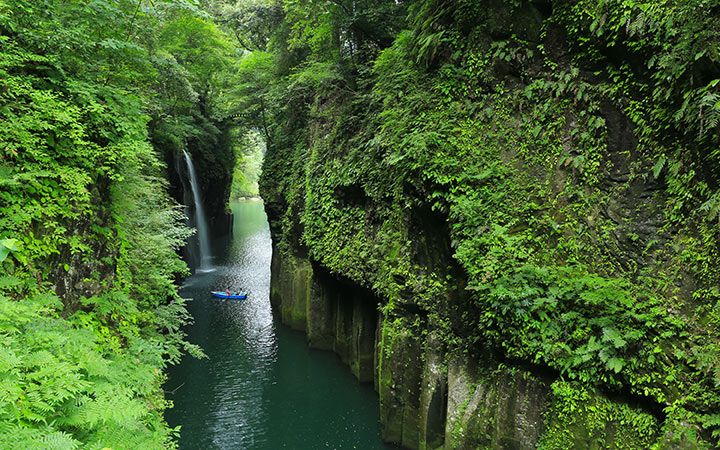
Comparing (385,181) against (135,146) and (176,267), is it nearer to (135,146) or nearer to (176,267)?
(135,146)

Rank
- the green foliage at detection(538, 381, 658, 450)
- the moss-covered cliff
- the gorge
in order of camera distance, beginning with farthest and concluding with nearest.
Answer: the green foliage at detection(538, 381, 658, 450) → the moss-covered cliff → the gorge

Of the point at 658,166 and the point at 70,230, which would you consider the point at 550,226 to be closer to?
the point at 658,166

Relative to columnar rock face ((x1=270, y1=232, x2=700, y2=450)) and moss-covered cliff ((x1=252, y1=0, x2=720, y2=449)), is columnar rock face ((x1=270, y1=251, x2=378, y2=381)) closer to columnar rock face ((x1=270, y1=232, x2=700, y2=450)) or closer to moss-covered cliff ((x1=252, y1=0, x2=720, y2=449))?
columnar rock face ((x1=270, y1=232, x2=700, y2=450))

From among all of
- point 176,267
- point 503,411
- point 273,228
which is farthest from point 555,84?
point 273,228

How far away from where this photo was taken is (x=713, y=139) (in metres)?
5.07

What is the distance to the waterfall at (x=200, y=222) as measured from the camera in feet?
95.3

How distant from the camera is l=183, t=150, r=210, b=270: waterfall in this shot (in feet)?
95.3

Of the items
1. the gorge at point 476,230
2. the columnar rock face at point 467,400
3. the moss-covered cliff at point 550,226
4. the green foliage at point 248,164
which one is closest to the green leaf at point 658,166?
the moss-covered cliff at point 550,226

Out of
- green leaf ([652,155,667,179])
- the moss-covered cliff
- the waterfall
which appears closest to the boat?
the waterfall

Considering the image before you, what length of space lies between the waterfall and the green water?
11219 mm

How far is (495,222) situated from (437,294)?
7.83 ft

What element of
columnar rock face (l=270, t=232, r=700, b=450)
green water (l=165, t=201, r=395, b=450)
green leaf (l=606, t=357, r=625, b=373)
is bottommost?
green water (l=165, t=201, r=395, b=450)

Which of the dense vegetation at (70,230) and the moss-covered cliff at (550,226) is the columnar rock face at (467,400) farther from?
the dense vegetation at (70,230)

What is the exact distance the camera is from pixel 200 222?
103 ft
